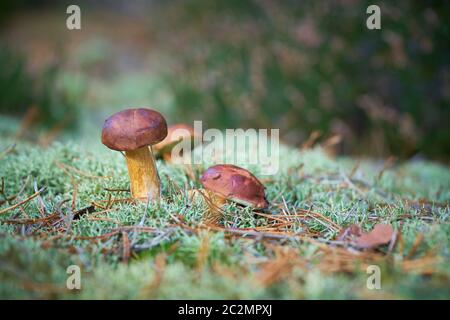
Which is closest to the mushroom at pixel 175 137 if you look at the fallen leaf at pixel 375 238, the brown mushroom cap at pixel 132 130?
the brown mushroom cap at pixel 132 130

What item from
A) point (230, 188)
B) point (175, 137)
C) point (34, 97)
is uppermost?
point (34, 97)

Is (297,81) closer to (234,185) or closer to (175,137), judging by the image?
(175,137)

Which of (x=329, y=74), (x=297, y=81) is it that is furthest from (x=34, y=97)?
(x=329, y=74)

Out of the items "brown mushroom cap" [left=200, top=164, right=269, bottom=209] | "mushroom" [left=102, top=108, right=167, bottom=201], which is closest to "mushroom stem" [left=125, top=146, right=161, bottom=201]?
"mushroom" [left=102, top=108, right=167, bottom=201]

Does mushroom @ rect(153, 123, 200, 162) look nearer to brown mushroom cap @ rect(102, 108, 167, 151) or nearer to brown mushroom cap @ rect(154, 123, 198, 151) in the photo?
brown mushroom cap @ rect(154, 123, 198, 151)

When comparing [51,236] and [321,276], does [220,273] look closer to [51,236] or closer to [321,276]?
[321,276]

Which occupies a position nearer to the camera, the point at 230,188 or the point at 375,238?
the point at 375,238

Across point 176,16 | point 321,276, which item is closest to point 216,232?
point 321,276
